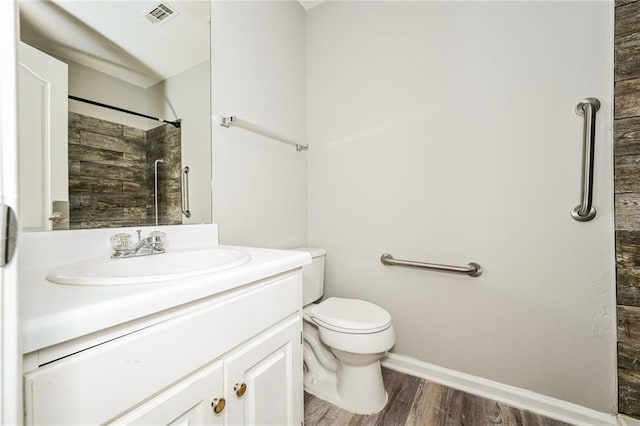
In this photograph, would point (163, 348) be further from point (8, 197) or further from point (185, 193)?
point (185, 193)

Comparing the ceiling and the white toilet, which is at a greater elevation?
the ceiling

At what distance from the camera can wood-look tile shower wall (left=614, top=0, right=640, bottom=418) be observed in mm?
1090

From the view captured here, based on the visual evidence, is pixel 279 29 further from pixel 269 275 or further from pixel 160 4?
pixel 269 275

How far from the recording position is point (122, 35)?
102cm

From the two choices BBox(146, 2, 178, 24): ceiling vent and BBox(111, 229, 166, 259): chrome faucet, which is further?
BBox(146, 2, 178, 24): ceiling vent

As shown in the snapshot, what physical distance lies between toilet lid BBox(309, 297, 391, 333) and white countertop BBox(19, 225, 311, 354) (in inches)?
19.7

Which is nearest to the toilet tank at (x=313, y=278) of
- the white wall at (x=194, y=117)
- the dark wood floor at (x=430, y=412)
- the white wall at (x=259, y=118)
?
the white wall at (x=259, y=118)

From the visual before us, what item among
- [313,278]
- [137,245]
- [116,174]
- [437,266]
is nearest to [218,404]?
[137,245]

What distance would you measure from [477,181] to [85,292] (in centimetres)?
155

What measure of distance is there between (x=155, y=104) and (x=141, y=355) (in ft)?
3.19

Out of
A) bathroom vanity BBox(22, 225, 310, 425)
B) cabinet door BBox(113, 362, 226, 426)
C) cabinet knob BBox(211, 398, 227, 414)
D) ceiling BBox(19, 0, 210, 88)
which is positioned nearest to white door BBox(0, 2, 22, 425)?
bathroom vanity BBox(22, 225, 310, 425)

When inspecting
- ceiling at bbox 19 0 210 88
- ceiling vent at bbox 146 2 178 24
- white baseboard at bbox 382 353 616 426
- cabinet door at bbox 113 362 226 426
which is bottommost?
white baseboard at bbox 382 353 616 426

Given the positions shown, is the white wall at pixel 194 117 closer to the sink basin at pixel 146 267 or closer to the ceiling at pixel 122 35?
the ceiling at pixel 122 35

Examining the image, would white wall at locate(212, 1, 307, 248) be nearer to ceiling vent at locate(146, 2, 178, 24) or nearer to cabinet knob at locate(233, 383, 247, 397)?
ceiling vent at locate(146, 2, 178, 24)
